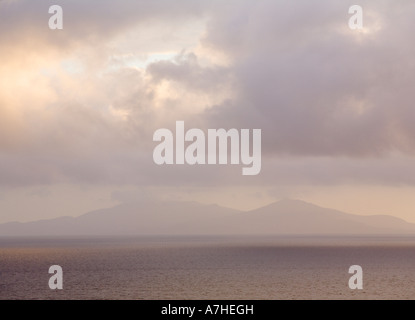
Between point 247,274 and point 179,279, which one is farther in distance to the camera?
point 247,274

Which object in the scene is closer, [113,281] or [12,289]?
[12,289]

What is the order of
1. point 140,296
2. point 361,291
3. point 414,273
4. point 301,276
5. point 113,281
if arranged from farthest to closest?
point 414,273 < point 301,276 < point 113,281 < point 361,291 < point 140,296

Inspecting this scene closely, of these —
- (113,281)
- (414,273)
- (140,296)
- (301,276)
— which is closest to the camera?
(140,296)

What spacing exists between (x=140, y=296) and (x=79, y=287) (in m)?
14.4

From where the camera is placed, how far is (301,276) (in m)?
105

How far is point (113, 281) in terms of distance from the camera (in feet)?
306

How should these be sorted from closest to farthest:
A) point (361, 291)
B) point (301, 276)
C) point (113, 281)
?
point (361, 291) → point (113, 281) → point (301, 276)

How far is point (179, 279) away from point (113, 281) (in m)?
12.8

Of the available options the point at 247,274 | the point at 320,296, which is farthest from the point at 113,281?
the point at 320,296
